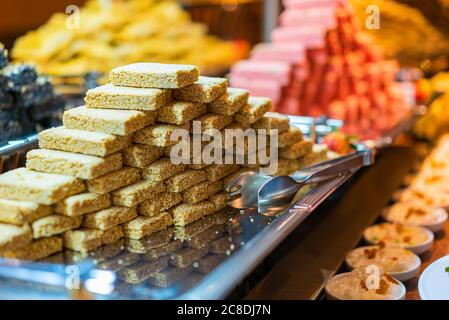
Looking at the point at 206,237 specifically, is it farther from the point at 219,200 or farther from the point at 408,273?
the point at 408,273

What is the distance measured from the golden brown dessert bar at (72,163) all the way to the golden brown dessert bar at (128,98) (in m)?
0.17

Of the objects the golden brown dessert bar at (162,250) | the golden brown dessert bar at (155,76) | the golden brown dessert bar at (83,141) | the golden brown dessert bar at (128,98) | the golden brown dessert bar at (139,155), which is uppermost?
the golden brown dessert bar at (155,76)

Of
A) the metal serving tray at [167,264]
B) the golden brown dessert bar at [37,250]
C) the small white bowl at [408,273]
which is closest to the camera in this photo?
the metal serving tray at [167,264]

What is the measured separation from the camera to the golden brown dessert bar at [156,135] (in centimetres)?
187

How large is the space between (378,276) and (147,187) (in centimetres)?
90

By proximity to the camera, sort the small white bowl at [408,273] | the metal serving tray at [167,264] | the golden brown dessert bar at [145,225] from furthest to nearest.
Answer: the small white bowl at [408,273]
the golden brown dessert bar at [145,225]
the metal serving tray at [167,264]

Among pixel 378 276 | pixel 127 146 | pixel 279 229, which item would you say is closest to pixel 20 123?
pixel 127 146

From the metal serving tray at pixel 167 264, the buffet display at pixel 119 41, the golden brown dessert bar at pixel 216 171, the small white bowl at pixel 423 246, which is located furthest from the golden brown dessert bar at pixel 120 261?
the buffet display at pixel 119 41

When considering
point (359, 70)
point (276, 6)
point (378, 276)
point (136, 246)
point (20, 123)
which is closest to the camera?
point (136, 246)

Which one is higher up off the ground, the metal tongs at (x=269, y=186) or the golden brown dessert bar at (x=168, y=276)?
the metal tongs at (x=269, y=186)

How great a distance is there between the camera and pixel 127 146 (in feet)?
6.23

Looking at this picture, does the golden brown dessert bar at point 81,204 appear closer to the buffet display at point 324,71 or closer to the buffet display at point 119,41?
the buffet display at point 324,71

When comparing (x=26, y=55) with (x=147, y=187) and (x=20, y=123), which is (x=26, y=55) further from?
(x=147, y=187)

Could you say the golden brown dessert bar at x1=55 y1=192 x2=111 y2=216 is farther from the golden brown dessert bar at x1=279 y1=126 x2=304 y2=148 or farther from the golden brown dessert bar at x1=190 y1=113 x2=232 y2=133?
the golden brown dessert bar at x1=279 y1=126 x2=304 y2=148
